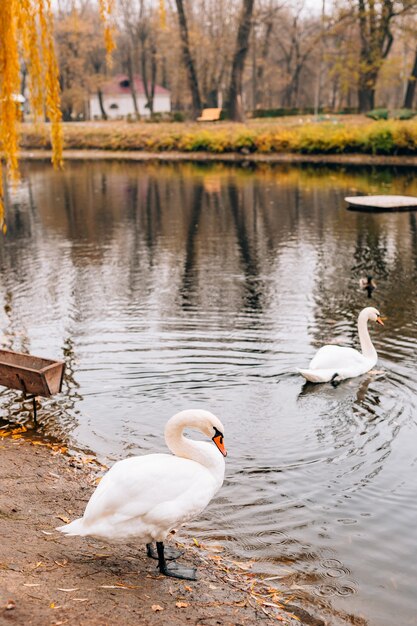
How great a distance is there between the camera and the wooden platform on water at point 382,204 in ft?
87.9

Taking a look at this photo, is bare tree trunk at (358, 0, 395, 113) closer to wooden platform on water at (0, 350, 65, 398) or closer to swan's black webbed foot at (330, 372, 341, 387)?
swan's black webbed foot at (330, 372, 341, 387)

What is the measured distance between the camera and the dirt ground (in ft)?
17.0

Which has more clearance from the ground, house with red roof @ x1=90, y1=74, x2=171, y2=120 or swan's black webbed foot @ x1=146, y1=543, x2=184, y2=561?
house with red roof @ x1=90, y1=74, x2=171, y2=120

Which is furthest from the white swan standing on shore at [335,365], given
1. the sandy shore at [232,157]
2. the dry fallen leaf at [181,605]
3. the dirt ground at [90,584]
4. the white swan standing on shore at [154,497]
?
the sandy shore at [232,157]

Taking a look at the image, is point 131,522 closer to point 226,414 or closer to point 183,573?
point 183,573

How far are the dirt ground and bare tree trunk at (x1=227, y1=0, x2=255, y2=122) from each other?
5049cm

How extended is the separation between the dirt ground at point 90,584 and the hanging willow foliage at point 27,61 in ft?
9.90

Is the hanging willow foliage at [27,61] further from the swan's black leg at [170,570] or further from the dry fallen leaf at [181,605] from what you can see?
the dry fallen leaf at [181,605]

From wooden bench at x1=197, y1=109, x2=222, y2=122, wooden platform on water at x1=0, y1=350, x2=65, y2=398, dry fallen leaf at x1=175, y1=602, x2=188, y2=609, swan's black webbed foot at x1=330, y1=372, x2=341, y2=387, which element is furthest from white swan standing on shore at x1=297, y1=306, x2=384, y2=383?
wooden bench at x1=197, y1=109, x2=222, y2=122

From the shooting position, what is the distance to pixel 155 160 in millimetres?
53938

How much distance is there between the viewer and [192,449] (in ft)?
20.7

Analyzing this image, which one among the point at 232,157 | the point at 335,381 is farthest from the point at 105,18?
the point at 232,157

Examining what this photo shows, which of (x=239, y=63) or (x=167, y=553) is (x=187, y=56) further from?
(x=167, y=553)

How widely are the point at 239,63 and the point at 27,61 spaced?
162 feet
